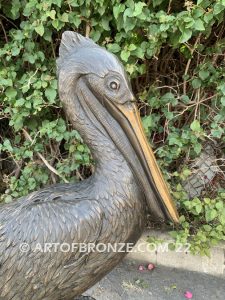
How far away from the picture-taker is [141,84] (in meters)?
2.45

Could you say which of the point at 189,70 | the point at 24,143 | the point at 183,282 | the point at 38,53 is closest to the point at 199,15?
the point at 189,70

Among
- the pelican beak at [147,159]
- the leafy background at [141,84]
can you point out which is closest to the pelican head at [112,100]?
the pelican beak at [147,159]

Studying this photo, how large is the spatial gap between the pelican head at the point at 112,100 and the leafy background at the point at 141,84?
1.95 ft

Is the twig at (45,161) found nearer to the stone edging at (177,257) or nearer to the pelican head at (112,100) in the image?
the stone edging at (177,257)

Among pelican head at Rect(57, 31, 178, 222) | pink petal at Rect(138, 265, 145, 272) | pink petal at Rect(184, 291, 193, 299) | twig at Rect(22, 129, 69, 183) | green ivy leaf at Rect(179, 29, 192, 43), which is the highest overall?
green ivy leaf at Rect(179, 29, 192, 43)

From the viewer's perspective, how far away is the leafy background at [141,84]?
1.97 meters

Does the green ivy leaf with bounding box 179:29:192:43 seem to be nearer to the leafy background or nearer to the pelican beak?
the leafy background

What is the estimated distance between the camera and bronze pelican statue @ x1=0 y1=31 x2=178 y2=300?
1325 mm

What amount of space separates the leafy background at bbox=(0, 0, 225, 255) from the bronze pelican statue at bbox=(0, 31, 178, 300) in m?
0.64

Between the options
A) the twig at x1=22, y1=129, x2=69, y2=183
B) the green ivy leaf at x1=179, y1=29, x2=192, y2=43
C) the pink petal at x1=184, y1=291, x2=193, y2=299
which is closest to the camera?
the green ivy leaf at x1=179, y1=29, x2=192, y2=43

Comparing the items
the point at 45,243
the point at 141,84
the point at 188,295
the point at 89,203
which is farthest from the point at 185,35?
the point at 188,295

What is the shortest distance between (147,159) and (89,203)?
25cm
